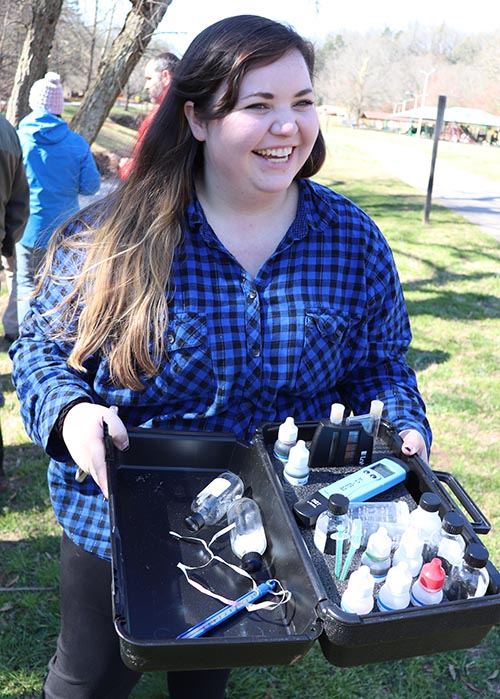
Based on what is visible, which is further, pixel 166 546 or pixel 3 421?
pixel 3 421

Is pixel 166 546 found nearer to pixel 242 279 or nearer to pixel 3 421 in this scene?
pixel 242 279

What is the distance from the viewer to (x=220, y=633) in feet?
4.19

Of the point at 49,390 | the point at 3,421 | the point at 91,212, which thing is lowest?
the point at 3,421

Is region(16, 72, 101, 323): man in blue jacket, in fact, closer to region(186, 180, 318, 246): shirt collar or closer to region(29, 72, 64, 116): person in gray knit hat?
region(29, 72, 64, 116): person in gray knit hat

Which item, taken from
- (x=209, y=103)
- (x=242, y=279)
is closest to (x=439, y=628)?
(x=242, y=279)

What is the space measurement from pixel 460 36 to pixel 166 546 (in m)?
111

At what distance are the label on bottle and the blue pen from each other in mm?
254

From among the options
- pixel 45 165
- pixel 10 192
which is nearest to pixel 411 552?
pixel 10 192

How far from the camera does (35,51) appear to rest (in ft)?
24.4

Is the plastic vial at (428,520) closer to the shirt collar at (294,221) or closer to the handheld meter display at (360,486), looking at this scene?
the handheld meter display at (360,486)

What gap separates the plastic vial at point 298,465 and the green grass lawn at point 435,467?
158 centimetres

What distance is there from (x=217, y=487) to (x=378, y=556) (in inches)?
17.3

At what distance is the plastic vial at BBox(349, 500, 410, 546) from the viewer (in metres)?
1.38

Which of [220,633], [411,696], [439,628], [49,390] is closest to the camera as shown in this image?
[439,628]
